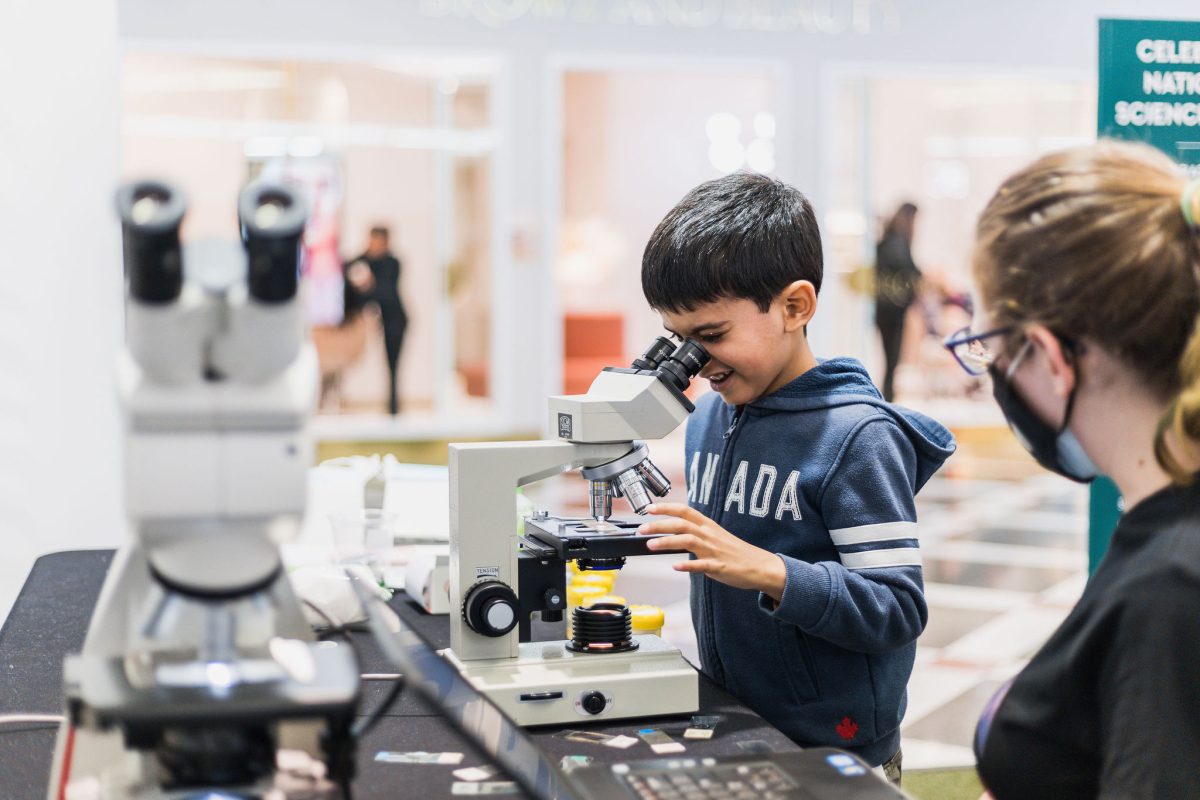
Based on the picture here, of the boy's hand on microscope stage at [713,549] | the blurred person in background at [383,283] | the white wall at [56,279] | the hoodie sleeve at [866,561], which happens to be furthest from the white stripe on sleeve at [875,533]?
the blurred person in background at [383,283]

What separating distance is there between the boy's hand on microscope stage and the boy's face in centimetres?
28

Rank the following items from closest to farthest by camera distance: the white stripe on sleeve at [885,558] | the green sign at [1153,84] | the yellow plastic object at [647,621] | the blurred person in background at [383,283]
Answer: the white stripe on sleeve at [885,558] → the yellow plastic object at [647,621] → the green sign at [1153,84] → the blurred person in background at [383,283]

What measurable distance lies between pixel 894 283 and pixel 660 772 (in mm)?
8370

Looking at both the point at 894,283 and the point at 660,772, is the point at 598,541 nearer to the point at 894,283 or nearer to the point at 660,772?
the point at 660,772

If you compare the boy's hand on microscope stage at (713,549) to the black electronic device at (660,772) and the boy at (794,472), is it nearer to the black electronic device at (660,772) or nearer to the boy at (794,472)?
the boy at (794,472)

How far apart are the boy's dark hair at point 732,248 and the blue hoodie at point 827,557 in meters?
0.15

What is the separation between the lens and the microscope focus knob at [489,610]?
1480mm

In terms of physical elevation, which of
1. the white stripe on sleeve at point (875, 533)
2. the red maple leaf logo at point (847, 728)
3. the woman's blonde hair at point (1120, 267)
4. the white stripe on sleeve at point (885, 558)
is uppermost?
the woman's blonde hair at point (1120, 267)

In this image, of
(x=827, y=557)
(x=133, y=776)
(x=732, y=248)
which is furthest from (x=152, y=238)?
(x=827, y=557)

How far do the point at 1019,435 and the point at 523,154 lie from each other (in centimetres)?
706

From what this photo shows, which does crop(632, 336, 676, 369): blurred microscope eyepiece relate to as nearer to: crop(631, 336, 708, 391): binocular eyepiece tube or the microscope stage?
crop(631, 336, 708, 391): binocular eyepiece tube

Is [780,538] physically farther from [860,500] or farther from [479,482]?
[479,482]

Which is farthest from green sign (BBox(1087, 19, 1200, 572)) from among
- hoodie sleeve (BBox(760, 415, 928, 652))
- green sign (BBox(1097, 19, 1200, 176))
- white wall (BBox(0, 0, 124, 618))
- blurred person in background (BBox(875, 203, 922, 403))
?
blurred person in background (BBox(875, 203, 922, 403))

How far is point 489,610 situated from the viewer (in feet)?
4.85
